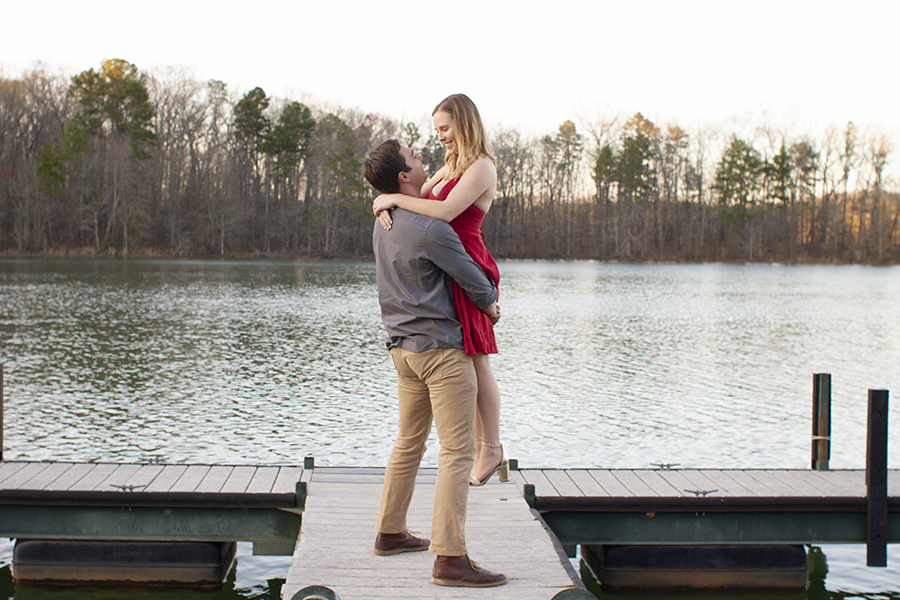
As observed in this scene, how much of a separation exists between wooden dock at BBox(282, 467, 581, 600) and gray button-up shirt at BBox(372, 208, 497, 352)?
1024 millimetres

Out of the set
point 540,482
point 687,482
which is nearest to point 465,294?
point 540,482

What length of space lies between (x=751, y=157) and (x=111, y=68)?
2225 inches

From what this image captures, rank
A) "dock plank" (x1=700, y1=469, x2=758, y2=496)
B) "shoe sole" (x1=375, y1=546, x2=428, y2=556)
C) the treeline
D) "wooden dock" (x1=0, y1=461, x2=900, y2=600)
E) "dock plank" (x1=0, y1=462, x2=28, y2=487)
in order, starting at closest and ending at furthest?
1. "shoe sole" (x1=375, y1=546, x2=428, y2=556)
2. "wooden dock" (x1=0, y1=461, x2=900, y2=600)
3. "dock plank" (x1=700, y1=469, x2=758, y2=496)
4. "dock plank" (x1=0, y1=462, x2=28, y2=487)
5. the treeline

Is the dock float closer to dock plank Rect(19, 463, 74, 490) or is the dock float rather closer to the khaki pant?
the khaki pant

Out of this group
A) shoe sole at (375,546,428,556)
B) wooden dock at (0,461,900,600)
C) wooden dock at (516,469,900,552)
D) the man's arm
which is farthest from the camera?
wooden dock at (516,469,900,552)

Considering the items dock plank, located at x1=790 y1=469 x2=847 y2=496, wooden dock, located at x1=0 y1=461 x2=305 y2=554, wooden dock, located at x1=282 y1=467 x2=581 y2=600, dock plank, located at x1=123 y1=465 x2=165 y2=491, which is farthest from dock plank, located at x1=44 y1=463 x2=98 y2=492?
dock plank, located at x1=790 y1=469 x2=847 y2=496

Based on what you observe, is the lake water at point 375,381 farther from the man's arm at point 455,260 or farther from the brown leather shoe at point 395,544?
the man's arm at point 455,260

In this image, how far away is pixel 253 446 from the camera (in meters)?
10.1

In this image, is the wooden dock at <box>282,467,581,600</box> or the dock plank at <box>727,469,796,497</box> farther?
the dock plank at <box>727,469,796,497</box>

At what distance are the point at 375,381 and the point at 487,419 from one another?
11020 mm

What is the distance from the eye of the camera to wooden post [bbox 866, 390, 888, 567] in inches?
207

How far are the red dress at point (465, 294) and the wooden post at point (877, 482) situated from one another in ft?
10.4

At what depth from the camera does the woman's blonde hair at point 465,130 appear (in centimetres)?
332

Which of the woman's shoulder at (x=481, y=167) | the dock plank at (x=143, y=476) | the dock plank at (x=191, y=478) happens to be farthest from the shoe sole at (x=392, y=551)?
the dock plank at (x=143, y=476)
